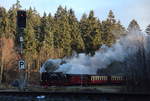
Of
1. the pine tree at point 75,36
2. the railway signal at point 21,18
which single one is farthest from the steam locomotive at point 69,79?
the pine tree at point 75,36

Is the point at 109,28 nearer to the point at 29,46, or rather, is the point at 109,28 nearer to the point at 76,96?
the point at 29,46

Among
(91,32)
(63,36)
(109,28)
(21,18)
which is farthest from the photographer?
(109,28)

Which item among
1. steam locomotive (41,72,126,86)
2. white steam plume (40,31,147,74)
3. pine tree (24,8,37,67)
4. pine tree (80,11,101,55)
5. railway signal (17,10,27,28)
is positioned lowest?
steam locomotive (41,72,126,86)

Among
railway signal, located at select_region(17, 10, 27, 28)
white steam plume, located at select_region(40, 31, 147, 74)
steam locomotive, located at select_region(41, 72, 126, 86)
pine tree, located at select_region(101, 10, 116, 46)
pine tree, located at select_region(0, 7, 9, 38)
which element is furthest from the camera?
pine tree, located at select_region(101, 10, 116, 46)

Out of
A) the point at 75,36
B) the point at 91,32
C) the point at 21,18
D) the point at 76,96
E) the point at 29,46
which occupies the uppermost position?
the point at 91,32

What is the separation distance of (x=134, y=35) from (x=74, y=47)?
192 ft

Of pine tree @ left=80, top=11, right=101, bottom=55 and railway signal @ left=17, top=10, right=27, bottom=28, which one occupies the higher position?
pine tree @ left=80, top=11, right=101, bottom=55

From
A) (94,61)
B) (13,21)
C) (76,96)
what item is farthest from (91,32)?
(76,96)

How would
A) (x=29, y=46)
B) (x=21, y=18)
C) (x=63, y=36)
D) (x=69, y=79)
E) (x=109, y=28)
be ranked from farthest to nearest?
(x=109, y=28) < (x=63, y=36) < (x=29, y=46) < (x=69, y=79) < (x=21, y=18)

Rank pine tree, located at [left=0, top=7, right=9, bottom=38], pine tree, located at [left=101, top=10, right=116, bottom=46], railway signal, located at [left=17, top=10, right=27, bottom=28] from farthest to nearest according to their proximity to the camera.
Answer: pine tree, located at [left=101, top=10, right=116, bottom=46] → pine tree, located at [left=0, top=7, right=9, bottom=38] → railway signal, located at [left=17, top=10, right=27, bottom=28]

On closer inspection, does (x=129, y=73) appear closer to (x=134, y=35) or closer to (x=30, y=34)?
(x=134, y=35)

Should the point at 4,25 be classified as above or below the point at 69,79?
above

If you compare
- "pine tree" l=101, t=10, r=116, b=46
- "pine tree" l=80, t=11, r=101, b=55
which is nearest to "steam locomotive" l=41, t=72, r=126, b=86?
"pine tree" l=80, t=11, r=101, b=55

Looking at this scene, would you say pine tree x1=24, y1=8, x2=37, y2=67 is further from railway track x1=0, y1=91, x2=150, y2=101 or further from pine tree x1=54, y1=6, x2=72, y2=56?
railway track x1=0, y1=91, x2=150, y2=101
